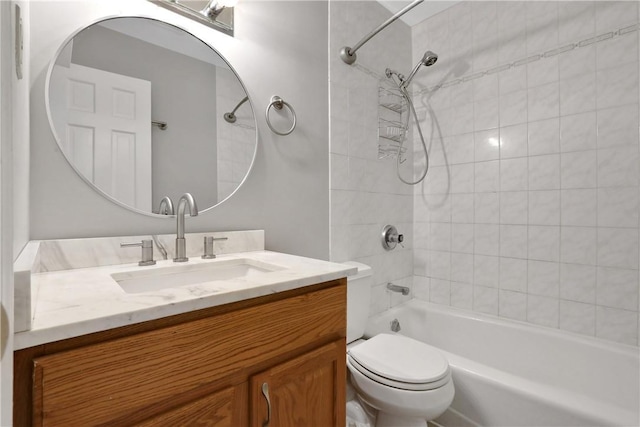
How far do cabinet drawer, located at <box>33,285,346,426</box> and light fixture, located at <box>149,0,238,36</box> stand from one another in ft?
3.67

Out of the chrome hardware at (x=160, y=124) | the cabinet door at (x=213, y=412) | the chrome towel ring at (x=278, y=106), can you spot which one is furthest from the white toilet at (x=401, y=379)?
the chrome hardware at (x=160, y=124)

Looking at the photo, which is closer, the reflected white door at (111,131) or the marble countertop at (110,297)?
the marble countertop at (110,297)

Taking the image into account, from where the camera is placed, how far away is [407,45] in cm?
223

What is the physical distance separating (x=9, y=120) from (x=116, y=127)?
0.80m

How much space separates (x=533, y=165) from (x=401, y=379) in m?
1.45

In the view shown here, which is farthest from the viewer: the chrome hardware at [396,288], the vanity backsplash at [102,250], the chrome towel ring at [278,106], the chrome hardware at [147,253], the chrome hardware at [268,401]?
the chrome hardware at [396,288]

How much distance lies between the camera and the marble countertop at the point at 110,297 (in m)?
0.46

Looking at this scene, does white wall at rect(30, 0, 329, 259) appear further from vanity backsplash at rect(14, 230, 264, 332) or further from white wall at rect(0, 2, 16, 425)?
white wall at rect(0, 2, 16, 425)

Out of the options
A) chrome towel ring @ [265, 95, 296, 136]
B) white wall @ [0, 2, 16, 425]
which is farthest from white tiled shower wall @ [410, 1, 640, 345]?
white wall @ [0, 2, 16, 425]

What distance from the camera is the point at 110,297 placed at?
1.94 ft

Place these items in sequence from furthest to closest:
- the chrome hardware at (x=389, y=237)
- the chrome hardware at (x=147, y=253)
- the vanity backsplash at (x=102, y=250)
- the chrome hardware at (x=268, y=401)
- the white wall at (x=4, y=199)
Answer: the chrome hardware at (x=389, y=237) < the chrome hardware at (x=147, y=253) < the vanity backsplash at (x=102, y=250) < the chrome hardware at (x=268, y=401) < the white wall at (x=4, y=199)

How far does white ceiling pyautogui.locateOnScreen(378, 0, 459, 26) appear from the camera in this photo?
2.01m

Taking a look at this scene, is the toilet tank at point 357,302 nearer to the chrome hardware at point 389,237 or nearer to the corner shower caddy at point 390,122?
the chrome hardware at point 389,237

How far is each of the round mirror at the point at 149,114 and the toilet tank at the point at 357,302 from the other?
718 mm
